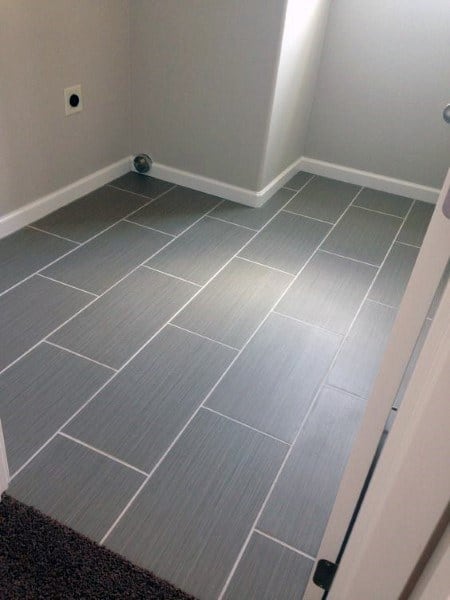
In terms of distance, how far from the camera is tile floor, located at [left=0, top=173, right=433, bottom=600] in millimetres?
1339

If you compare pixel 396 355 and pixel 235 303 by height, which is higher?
pixel 396 355

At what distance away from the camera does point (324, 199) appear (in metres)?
3.09

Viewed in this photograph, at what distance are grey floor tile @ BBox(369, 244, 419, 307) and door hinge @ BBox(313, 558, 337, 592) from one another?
4.41 feet

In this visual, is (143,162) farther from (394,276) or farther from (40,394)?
(40,394)

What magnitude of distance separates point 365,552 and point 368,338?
4.38 ft

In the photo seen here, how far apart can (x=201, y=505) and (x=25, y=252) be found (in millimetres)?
1367

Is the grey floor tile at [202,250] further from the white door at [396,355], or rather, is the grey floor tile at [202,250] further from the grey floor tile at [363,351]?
the white door at [396,355]

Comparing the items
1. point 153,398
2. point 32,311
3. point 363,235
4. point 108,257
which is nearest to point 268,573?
point 153,398

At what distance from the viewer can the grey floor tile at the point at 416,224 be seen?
2784 mm

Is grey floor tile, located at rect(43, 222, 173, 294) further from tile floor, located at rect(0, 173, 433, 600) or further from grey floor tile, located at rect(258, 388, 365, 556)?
grey floor tile, located at rect(258, 388, 365, 556)

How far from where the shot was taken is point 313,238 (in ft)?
8.81

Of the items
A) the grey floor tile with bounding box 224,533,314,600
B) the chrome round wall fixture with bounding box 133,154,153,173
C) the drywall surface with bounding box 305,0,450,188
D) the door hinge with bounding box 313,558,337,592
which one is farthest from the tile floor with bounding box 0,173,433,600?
the drywall surface with bounding box 305,0,450,188

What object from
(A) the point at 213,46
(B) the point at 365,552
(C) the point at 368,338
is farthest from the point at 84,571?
(A) the point at 213,46

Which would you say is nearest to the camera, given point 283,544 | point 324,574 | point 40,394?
point 324,574
